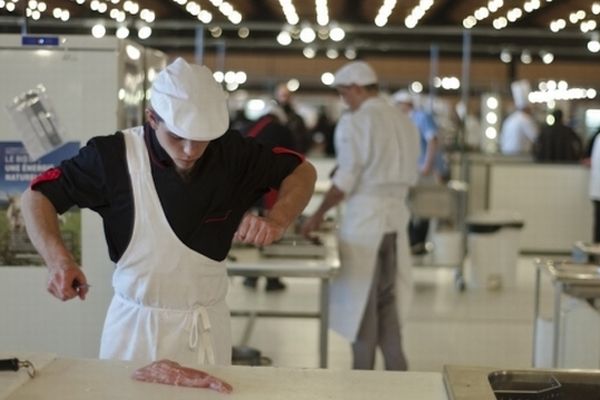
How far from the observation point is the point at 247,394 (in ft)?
6.48

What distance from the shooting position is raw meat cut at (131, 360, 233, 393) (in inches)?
78.8

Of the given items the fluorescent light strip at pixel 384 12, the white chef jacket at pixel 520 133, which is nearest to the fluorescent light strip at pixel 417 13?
the fluorescent light strip at pixel 384 12

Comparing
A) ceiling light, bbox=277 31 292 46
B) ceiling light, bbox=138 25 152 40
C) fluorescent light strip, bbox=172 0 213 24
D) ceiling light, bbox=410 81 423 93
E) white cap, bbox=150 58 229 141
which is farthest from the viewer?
ceiling light, bbox=410 81 423 93

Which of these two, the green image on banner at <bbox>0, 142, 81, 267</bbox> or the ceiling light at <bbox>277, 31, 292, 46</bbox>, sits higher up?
the ceiling light at <bbox>277, 31, 292, 46</bbox>

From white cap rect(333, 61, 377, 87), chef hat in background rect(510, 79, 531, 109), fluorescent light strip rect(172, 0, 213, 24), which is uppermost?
fluorescent light strip rect(172, 0, 213, 24)

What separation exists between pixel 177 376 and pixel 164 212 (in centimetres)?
50

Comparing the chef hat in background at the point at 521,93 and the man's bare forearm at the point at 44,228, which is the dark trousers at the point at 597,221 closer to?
the chef hat in background at the point at 521,93

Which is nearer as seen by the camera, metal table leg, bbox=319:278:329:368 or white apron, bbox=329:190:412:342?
metal table leg, bbox=319:278:329:368

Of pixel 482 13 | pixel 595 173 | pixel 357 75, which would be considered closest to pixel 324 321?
pixel 357 75

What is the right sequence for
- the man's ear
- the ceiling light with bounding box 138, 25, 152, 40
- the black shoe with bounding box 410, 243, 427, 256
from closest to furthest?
1. the man's ear
2. the ceiling light with bounding box 138, 25, 152, 40
3. the black shoe with bounding box 410, 243, 427, 256

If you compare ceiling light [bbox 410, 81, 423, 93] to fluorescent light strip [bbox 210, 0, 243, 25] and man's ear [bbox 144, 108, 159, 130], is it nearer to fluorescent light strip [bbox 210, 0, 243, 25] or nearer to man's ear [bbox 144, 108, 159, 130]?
fluorescent light strip [bbox 210, 0, 243, 25]

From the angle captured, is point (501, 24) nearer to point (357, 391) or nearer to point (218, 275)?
point (218, 275)

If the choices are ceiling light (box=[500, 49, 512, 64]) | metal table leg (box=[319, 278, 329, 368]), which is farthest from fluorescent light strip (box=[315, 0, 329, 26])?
ceiling light (box=[500, 49, 512, 64])

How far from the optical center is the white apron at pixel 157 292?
7.96 feet
